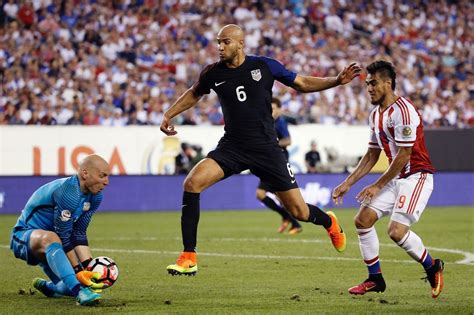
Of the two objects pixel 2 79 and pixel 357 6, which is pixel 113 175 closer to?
pixel 2 79

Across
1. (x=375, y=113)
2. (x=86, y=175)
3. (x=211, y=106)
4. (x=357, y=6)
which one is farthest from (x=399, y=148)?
(x=357, y=6)

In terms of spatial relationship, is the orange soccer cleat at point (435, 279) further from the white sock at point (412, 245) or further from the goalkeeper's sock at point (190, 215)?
the goalkeeper's sock at point (190, 215)

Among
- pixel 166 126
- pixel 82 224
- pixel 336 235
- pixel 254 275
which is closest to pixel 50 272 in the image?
pixel 82 224

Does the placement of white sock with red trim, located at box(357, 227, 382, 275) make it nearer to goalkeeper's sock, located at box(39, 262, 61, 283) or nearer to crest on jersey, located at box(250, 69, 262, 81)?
crest on jersey, located at box(250, 69, 262, 81)

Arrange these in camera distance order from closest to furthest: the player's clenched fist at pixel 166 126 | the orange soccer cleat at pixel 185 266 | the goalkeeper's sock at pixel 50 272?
the goalkeeper's sock at pixel 50 272 < the orange soccer cleat at pixel 185 266 < the player's clenched fist at pixel 166 126

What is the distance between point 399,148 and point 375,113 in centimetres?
52

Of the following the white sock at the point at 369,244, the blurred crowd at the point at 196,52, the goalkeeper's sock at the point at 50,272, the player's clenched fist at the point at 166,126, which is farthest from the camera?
the blurred crowd at the point at 196,52

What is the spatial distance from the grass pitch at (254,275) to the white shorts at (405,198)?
75 centimetres

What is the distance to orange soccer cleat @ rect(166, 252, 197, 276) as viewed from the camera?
8.86 metres

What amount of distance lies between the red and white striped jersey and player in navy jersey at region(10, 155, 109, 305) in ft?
8.28

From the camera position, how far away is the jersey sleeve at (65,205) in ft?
26.5

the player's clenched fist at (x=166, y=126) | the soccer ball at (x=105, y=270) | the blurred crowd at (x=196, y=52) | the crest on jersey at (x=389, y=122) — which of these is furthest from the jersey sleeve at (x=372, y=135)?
the blurred crowd at (x=196, y=52)

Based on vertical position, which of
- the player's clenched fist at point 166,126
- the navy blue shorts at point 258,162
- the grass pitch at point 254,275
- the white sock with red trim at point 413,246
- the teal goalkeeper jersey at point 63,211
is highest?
the player's clenched fist at point 166,126

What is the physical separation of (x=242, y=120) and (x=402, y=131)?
1.65 meters
